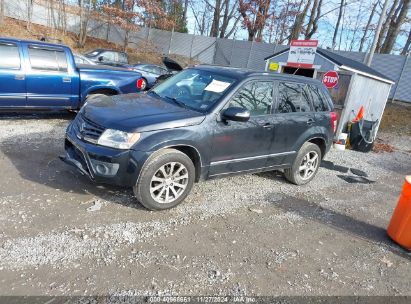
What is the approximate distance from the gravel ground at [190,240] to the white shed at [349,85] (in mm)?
5394

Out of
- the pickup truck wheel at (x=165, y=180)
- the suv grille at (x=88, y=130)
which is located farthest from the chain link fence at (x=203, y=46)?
the suv grille at (x=88, y=130)

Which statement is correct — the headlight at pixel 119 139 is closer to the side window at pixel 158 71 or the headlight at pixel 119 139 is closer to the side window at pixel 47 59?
the side window at pixel 47 59

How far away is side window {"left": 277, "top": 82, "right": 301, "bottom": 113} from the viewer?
510 cm

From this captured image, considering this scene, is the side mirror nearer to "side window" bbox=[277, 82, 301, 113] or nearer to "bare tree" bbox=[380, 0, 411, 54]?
"side window" bbox=[277, 82, 301, 113]

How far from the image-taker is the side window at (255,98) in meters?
4.56

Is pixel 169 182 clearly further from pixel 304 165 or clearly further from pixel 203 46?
pixel 203 46

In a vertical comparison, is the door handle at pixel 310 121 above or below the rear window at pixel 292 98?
below

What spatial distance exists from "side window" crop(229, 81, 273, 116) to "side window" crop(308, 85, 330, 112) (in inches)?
43.8

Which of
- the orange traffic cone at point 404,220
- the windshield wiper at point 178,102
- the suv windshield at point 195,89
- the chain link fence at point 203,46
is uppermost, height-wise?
the chain link fence at point 203,46

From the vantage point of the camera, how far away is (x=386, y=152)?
10.8m

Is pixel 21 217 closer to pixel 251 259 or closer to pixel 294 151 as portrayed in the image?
pixel 251 259

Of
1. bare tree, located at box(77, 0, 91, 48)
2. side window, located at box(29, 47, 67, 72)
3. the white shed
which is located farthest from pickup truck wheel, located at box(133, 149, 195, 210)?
bare tree, located at box(77, 0, 91, 48)

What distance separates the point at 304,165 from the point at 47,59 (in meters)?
5.70

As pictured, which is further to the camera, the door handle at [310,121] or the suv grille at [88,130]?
the door handle at [310,121]
